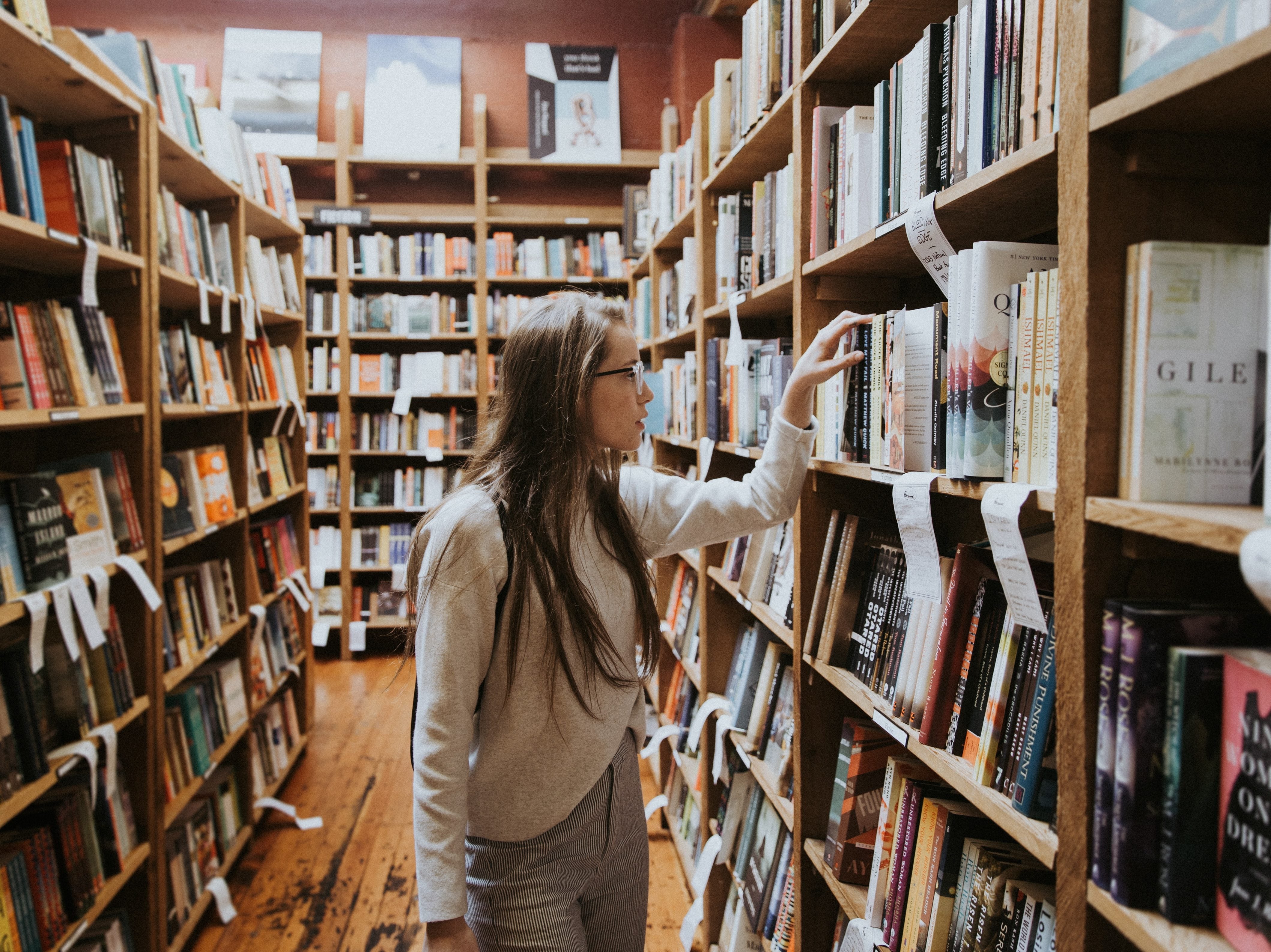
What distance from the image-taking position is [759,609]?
176cm

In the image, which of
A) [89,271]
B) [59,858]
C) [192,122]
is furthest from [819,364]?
[192,122]

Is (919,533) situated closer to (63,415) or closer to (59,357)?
(63,415)

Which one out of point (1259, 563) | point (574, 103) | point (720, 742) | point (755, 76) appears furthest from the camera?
point (574, 103)

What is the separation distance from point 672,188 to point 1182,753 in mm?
2669

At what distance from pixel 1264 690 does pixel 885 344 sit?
715 millimetres

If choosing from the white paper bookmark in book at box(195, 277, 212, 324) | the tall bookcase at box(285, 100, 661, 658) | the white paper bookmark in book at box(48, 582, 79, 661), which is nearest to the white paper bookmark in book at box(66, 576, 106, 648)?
the white paper bookmark in book at box(48, 582, 79, 661)

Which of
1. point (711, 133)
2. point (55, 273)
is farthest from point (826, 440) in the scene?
point (55, 273)

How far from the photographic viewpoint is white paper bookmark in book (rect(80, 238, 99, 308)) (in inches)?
64.8

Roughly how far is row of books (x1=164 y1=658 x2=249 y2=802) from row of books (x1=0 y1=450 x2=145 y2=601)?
0.54m

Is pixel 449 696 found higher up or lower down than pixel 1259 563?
lower down

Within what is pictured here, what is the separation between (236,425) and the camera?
106 inches

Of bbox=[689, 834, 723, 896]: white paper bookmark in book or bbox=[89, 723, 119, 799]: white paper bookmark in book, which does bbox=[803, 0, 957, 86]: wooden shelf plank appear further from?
bbox=[89, 723, 119, 799]: white paper bookmark in book

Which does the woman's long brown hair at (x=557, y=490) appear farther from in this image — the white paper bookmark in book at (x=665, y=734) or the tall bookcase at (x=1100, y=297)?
the white paper bookmark in book at (x=665, y=734)

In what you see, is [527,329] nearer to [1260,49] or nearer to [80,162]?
[1260,49]
